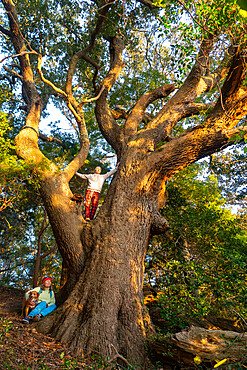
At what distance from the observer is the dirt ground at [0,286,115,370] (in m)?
2.77

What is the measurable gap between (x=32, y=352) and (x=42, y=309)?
4.79 ft

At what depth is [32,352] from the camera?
10.2 feet

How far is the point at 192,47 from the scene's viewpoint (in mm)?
5578

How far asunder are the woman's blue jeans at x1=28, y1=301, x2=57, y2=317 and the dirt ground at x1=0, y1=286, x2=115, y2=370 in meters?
0.37

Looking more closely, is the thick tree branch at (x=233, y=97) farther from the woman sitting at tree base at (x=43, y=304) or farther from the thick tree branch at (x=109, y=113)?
the woman sitting at tree base at (x=43, y=304)

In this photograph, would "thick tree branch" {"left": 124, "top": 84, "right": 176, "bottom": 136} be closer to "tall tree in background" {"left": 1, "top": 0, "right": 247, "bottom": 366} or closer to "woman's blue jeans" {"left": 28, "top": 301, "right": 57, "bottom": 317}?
"tall tree in background" {"left": 1, "top": 0, "right": 247, "bottom": 366}

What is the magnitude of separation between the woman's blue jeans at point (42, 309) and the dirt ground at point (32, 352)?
1.22 ft

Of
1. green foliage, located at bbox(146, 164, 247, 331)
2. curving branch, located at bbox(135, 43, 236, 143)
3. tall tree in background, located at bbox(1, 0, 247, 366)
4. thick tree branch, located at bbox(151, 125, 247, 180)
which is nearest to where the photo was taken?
tall tree in background, located at bbox(1, 0, 247, 366)

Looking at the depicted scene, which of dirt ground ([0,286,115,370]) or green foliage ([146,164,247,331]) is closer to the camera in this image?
dirt ground ([0,286,115,370])

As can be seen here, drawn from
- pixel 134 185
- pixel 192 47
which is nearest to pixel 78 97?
pixel 192 47

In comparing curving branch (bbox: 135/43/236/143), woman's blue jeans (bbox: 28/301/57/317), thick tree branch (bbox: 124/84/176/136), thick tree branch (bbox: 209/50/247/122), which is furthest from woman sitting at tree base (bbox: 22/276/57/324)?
thick tree branch (bbox: 209/50/247/122)

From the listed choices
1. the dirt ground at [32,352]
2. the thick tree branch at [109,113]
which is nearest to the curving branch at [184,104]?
the thick tree branch at [109,113]

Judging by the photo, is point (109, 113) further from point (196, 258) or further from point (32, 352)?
point (32, 352)

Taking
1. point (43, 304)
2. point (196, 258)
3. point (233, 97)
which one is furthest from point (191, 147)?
point (43, 304)
